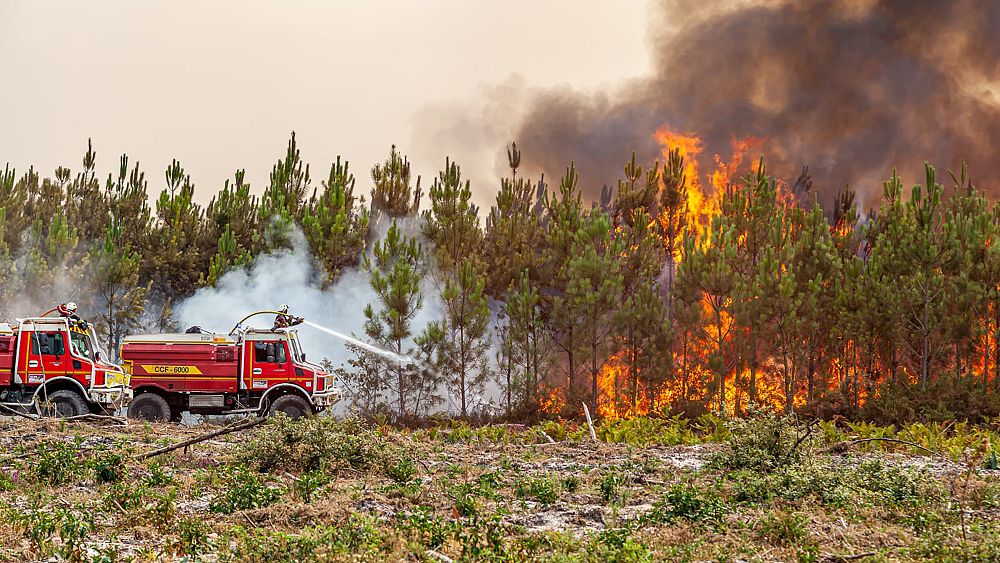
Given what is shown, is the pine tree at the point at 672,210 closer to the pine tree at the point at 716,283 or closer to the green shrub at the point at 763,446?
the pine tree at the point at 716,283

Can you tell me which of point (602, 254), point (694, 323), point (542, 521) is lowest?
point (542, 521)

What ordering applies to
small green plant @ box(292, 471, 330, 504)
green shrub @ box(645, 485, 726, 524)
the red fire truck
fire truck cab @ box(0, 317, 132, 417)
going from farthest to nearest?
the red fire truck → fire truck cab @ box(0, 317, 132, 417) → small green plant @ box(292, 471, 330, 504) → green shrub @ box(645, 485, 726, 524)

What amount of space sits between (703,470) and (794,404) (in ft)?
54.3

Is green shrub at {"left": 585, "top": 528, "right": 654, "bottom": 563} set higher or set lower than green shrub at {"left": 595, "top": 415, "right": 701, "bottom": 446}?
lower

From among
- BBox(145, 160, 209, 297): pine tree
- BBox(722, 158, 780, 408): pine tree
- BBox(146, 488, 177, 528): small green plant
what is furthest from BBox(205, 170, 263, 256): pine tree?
BBox(146, 488, 177, 528): small green plant

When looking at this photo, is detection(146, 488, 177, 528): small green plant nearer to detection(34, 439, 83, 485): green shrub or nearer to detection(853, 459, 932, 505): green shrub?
detection(34, 439, 83, 485): green shrub

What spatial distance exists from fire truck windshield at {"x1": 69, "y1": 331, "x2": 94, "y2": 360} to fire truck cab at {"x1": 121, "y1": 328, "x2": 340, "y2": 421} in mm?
918

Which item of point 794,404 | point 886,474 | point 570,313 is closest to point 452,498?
point 886,474

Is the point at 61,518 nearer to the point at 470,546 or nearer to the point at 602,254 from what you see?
the point at 470,546

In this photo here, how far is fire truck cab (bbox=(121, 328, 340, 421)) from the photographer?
21.7 m

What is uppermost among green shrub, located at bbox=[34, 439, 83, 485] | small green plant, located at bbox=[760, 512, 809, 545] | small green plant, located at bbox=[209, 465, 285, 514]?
green shrub, located at bbox=[34, 439, 83, 485]

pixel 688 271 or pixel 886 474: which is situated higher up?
pixel 688 271

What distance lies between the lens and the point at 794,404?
2859 centimetres

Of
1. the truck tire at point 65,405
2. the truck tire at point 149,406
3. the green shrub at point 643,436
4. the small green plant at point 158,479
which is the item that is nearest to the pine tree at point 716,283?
the green shrub at point 643,436
